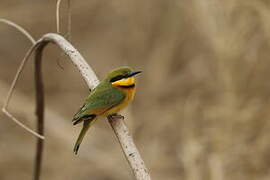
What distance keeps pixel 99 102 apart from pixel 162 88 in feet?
6.92

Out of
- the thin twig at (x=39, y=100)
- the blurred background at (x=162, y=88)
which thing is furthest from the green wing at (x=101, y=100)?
the blurred background at (x=162, y=88)

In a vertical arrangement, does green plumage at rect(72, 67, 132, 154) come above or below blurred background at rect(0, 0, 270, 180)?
below

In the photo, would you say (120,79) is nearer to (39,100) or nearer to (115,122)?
(39,100)

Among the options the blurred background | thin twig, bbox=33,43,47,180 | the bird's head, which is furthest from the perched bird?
the blurred background

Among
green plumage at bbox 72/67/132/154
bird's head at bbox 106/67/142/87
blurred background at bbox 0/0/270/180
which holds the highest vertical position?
blurred background at bbox 0/0/270/180

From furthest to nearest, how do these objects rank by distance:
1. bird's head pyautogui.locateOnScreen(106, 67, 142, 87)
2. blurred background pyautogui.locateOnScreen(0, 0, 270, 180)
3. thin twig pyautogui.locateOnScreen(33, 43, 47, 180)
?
blurred background pyautogui.locateOnScreen(0, 0, 270, 180) < bird's head pyautogui.locateOnScreen(106, 67, 142, 87) < thin twig pyautogui.locateOnScreen(33, 43, 47, 180)

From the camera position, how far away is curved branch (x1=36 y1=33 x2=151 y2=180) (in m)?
1.54

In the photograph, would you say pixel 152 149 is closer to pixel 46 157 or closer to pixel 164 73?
pixel 164 73

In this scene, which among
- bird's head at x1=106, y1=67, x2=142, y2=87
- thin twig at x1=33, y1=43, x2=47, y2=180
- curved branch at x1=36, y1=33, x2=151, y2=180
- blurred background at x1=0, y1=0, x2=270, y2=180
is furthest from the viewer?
blurred background at x1=0, y1=0, x2=270, y2=180

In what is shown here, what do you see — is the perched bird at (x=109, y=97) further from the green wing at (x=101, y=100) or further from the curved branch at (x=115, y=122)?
the curved branch at (x=115, y=122)

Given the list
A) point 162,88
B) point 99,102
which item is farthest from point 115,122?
point 162,88

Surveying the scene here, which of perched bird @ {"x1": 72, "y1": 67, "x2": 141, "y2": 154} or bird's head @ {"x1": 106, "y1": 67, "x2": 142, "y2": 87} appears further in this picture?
bird's head @ {"x1": 106, "y1": 67, "x2": 142, "y2": 87}

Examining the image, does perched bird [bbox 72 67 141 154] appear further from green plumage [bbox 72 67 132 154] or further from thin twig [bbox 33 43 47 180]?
thin twig [bbox 33 43 47 180]

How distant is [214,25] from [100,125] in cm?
177
